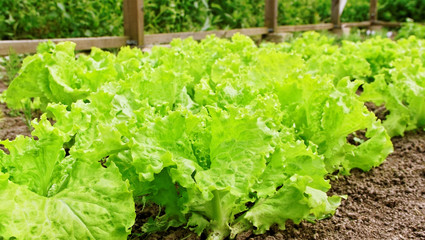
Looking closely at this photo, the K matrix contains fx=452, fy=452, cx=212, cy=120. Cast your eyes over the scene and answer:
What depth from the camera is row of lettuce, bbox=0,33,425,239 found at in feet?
6.26

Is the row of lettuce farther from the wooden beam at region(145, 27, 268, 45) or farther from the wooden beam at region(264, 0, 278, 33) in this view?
the wooden beam at region(264, 0, 278, 33)

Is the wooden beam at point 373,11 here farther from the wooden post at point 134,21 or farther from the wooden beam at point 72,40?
the wooden beam at point 72,40

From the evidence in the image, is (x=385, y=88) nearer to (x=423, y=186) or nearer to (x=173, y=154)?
(x=423, y=186)

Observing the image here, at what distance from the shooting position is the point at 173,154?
6.76ft

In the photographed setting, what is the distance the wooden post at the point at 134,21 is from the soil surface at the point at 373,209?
2.70m

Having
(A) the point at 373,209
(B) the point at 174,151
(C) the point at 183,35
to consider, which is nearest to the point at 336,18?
(C) the point at 183,35

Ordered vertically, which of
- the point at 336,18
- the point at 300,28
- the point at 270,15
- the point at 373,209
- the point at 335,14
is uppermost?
the point at 270,15

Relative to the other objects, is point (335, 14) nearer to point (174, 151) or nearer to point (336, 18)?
point (336, 18)

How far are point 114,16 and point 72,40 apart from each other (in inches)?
95.9

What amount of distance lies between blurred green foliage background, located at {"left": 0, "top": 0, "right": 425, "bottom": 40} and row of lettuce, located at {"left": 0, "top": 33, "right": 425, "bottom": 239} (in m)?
4.00

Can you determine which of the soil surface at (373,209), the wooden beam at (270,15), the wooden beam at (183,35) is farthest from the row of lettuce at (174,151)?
the wooden beam at (270,15)

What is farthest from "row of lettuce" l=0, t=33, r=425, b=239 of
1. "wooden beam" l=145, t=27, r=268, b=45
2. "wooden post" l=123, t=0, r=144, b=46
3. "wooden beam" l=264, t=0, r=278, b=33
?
"wooden beam" l=264, t=0, r=278, b=33

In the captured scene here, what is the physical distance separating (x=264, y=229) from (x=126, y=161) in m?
0.80

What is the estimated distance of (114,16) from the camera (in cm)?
792
